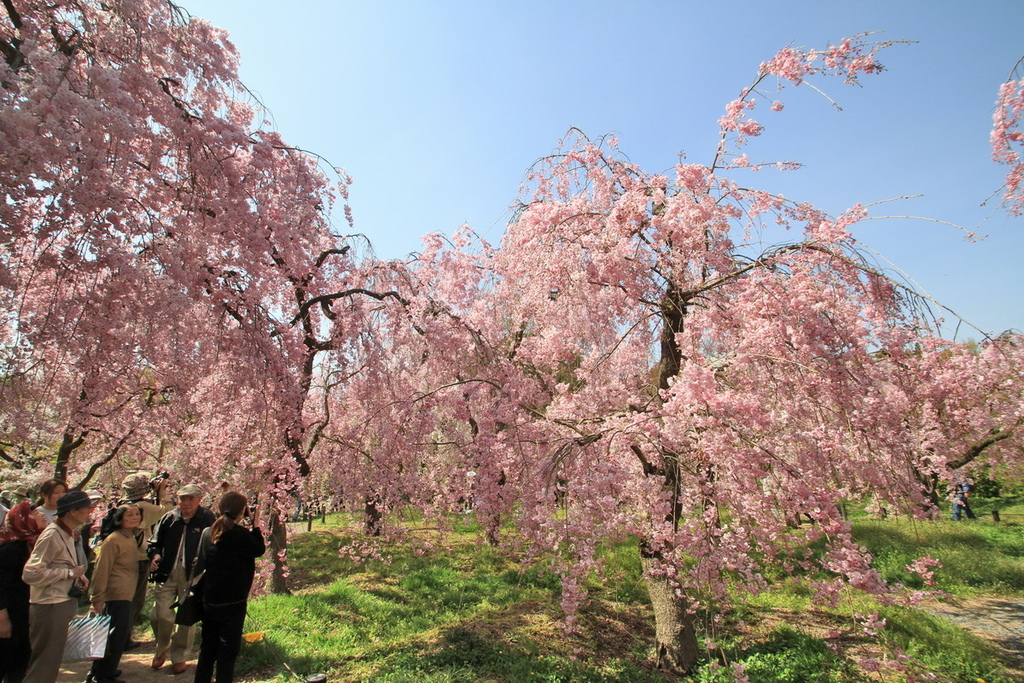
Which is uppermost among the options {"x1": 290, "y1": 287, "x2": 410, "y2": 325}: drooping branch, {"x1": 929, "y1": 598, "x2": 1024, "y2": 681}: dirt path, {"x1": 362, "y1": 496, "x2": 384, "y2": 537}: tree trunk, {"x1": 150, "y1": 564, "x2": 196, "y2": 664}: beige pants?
{"x1": 290, "y1": 287, "x2": 410, "y2": 325}: drooping branch

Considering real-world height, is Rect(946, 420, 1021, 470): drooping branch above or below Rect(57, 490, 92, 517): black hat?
above

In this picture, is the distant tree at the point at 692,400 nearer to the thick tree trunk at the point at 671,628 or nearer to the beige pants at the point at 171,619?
the thick tree trunk at the point at 671,628

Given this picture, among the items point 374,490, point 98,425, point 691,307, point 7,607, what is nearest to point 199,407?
point 98,425

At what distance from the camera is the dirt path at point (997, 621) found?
19.7ft

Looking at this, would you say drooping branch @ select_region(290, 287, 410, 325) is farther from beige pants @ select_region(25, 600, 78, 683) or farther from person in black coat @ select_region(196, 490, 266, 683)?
beige pants @ select_region(25, 600, 78, 683)

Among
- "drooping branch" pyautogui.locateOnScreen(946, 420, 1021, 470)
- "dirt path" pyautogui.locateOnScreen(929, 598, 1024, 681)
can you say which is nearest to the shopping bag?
"dirt path" pyautogui.locateOnScreen(929, 598, 1024, 681)

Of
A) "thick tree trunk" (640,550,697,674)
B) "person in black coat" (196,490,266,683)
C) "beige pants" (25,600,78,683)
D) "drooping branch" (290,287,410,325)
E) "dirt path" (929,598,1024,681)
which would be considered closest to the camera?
"beige pants" (25,600,78,683)

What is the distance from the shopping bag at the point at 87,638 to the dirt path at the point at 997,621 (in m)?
8.85

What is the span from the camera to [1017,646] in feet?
20.3

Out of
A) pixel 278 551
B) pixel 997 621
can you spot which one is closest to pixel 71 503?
pixel 278 551

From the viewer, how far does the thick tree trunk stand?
5.59 m

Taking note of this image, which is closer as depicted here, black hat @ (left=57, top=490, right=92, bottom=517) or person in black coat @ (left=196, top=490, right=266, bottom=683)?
black hat @ (left=57, top=490, right=92, bottom=517)

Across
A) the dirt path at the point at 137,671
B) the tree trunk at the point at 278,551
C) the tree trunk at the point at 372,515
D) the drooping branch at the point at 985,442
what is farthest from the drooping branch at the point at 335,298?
the drooping branch at the point at 985,442

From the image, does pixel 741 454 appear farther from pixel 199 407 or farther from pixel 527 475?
pixel 199 407
